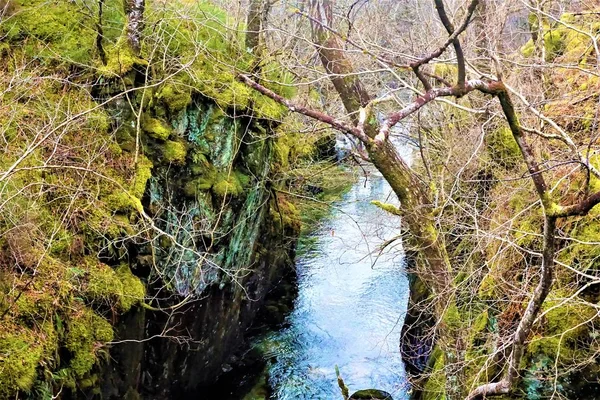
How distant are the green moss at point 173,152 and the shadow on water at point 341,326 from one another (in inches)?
104

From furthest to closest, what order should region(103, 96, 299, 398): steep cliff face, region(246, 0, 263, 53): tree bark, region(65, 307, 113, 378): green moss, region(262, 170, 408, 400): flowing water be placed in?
region(262, 170, 408, 400): flowing water, region(246, 0, 263, 53): tree bark, region(103, 96, 299, 398): steep cliff face, region(65, 307, 113, 378): green moss

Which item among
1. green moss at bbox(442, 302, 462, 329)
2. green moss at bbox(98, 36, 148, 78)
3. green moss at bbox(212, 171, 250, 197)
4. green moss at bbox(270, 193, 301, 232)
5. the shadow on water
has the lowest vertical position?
the shadow on water

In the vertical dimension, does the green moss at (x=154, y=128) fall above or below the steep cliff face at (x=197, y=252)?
above

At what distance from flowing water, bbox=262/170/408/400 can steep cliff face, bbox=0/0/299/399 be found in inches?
53.6

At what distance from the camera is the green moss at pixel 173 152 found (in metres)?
6.41

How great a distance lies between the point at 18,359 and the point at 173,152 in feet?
11.0

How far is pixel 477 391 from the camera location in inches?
164

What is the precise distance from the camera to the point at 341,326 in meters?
10.5

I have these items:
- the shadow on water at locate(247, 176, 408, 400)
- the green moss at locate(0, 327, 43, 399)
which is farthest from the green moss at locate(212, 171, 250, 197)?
the green moss at locate(0, 327, 43, 399)

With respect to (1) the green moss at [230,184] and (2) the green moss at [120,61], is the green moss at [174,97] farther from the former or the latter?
(1) the green moss at [230,184]

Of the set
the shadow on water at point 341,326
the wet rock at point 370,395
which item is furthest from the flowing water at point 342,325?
the wet rock at point 370,395

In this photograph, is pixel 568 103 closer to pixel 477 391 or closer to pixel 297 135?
pixel 477 391

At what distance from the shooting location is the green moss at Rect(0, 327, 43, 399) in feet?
11.8

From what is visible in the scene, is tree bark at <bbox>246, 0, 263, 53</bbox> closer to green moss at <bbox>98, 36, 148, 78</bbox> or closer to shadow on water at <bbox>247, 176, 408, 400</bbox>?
green moss at <bbox>98, 36, 148, 78</bbox>
